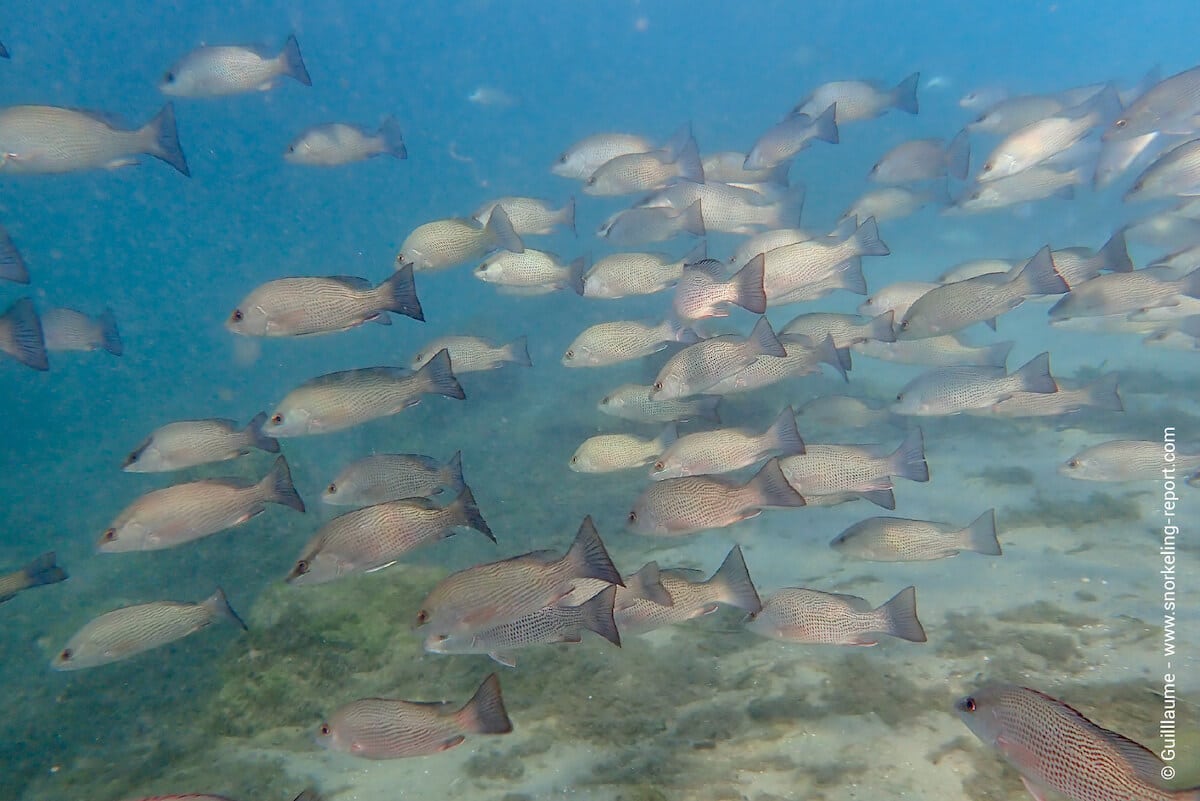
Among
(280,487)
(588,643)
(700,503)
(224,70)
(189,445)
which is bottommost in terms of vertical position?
(588,643)

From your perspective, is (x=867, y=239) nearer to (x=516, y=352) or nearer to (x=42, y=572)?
(x=516, y=352)

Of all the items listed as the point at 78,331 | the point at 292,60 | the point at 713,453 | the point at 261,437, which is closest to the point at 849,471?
the point at 713,453

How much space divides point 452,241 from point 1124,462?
5641 mm

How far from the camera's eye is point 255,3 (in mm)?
85812

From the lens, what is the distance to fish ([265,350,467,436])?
14.1ft

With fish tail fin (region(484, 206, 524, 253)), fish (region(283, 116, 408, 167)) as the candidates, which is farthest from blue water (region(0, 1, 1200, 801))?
fish (region(283, 116, 408, 167))

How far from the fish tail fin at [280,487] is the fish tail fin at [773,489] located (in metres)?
2.77

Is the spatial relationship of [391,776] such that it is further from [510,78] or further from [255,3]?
[510,78]

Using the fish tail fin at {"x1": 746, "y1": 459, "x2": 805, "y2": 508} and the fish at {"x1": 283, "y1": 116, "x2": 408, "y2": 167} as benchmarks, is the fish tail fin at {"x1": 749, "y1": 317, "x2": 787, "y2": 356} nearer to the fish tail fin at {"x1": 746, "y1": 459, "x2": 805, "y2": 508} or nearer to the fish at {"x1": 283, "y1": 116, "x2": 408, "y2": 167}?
the fish tail fin at {"x1": 746, "y1": 459, "x2": 805, "y2": 508}

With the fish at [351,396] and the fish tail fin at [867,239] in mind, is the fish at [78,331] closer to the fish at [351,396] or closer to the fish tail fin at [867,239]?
the fish at [351,396]

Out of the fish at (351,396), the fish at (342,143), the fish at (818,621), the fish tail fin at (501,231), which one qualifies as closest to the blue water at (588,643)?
the fish at (818,621)

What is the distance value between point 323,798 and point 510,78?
397 feet

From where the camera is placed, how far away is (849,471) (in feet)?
14.3

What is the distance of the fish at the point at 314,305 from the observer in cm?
409
